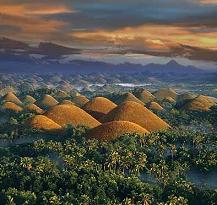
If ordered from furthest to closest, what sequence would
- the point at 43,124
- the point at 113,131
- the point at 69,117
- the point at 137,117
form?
the point at 69,117, the point at 137,117, the point at 43,124, the point at 113,131

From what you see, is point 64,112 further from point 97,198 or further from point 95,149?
point 97,198

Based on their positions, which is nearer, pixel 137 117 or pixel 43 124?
pixel 43 124

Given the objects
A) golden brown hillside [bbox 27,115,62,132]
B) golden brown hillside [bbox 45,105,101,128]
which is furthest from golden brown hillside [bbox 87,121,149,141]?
golden brown hillside [bbox 45,105,101,128]

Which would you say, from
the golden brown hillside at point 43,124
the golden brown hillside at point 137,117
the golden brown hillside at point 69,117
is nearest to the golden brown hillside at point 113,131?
the golden brown hillside at point 43,124

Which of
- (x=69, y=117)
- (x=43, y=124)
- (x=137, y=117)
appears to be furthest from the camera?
(x=69, y=117)

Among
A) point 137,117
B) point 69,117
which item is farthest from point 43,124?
point 137,117

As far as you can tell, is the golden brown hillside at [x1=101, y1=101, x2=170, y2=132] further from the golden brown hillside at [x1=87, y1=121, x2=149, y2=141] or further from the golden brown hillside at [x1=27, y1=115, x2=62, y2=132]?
the golden brown hillside at [x1=27, y1=115, x2=62, y2=132]

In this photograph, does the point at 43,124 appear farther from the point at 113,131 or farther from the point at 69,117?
the point at 113,131
